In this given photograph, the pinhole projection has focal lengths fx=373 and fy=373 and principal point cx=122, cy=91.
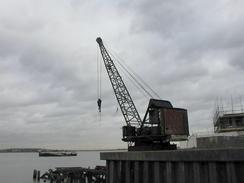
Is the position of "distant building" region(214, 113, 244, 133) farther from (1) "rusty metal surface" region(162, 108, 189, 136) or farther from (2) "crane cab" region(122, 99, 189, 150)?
(1) "rusty metal surface" region(162, 108, 189, 136)

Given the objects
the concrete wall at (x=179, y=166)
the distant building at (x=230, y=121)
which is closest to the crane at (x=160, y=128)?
the concrete wall at (x=179, y=166)

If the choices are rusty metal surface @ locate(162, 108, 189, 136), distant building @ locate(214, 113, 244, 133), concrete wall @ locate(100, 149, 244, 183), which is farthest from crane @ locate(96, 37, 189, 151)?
distant building @ locate(214, 113, 244, 133)

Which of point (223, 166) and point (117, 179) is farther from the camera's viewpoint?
point (117, 179)

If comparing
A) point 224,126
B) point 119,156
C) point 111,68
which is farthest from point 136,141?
point 224,126

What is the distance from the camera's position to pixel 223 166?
13.3 meters

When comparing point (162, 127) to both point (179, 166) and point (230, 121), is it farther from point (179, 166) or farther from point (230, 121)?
point (230, 121)

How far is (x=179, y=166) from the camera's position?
14.6m

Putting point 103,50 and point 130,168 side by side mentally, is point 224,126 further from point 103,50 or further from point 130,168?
point 130,168

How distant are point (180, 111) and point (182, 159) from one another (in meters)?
17.4

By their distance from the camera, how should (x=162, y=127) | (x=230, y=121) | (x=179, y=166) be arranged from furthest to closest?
1. (x=230, y=121)
2. (x=162, y=127)
3. (x=179, y=166)

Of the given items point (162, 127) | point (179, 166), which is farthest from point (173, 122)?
point (179, 166)

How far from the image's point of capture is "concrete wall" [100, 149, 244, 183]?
42.6ft

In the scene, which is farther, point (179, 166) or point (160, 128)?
point (160, 128)

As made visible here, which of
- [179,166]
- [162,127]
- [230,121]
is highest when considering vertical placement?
[230,121]
